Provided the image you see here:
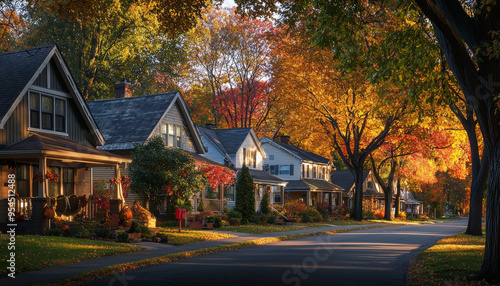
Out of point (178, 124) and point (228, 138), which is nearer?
point (178, 124)

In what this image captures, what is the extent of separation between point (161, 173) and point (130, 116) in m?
8.00

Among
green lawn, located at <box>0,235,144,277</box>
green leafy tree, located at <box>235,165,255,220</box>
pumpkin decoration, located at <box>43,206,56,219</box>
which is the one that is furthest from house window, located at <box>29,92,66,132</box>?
green leafy tree, located at <box>235,165,255,220</box>

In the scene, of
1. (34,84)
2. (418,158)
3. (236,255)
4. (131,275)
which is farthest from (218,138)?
(131,275)

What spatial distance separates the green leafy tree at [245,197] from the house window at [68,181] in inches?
527

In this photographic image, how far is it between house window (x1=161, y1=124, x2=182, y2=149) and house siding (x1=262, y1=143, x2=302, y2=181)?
92.4 ft

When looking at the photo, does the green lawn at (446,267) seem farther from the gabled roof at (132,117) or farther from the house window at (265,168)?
the house window at (265,168)

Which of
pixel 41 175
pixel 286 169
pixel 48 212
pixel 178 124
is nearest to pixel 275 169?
pixel 286 169

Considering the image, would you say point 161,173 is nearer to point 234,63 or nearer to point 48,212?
point 48,212

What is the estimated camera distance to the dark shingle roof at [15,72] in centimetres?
2325

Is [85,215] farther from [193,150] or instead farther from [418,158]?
[418,158]

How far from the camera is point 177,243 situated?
21.9 meters

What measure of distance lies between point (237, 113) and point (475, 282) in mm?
57282

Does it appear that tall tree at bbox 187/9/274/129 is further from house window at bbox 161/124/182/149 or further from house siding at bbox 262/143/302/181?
house window at bbox 161/124/182/149

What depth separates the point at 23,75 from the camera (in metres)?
24.4
